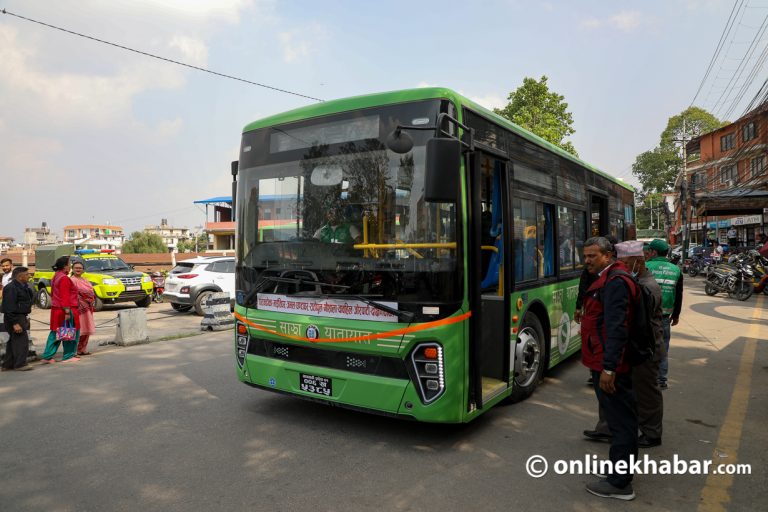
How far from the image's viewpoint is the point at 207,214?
54906 mm

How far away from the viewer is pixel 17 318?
24.3ft

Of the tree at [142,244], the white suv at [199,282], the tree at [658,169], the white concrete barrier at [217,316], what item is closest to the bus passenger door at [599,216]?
the white concrete barrier at [217,316]

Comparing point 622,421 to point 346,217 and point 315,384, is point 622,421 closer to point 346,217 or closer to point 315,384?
point 315,384

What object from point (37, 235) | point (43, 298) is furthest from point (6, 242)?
point (43, 298)

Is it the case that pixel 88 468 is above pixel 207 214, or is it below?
below

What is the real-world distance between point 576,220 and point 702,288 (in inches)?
630

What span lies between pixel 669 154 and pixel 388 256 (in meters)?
72.7

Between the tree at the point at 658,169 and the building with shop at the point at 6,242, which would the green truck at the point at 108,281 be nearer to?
the tree at the point at 658,169

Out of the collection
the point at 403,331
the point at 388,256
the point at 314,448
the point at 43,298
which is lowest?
the point at 314,448

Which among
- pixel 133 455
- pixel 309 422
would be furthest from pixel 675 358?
pixel 133 455

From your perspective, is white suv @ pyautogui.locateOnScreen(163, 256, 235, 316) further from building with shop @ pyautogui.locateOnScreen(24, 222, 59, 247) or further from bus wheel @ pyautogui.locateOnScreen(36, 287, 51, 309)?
building with shop @ pyautogui.locateOnScreen(24, 222, 59, 247)

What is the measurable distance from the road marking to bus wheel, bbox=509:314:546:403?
5.83 ft

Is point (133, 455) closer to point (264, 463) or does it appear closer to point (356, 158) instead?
point (264, 463)

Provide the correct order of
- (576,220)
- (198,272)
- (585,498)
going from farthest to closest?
(198,272)
(576,220)
(585,498)
